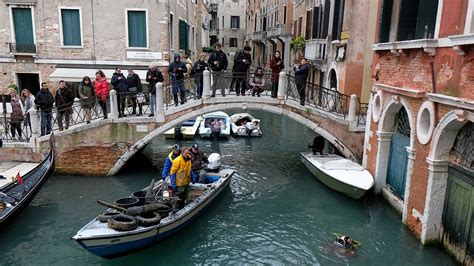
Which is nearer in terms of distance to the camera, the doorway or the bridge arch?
the bridge arch

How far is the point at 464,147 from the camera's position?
6.48 meters

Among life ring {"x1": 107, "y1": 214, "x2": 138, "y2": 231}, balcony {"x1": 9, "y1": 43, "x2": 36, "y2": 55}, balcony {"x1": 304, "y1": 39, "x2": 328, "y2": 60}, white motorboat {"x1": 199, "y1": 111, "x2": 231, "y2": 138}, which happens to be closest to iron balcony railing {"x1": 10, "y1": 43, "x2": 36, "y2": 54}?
balcony {"x1": 9, "y1": 43, "x2": 36, "y2": 55}

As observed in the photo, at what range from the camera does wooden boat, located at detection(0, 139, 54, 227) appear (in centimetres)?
737

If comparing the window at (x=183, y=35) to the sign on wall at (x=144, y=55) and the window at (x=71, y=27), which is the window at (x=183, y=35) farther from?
the window at (x=71, y=27)

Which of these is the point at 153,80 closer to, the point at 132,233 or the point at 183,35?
the point at 132,233

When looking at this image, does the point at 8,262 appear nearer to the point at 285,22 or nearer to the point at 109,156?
the point at 109,156

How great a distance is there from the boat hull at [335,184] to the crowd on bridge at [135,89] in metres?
1.90

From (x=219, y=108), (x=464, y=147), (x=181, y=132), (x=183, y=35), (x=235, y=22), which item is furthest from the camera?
(x=235, y=22)

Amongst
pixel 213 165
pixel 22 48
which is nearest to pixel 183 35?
pixel 22 48

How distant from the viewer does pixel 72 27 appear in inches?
518

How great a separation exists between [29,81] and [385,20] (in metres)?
12.1

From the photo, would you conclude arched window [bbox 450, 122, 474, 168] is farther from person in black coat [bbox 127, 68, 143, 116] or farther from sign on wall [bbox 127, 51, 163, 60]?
sign on wall [bbox 127, 51, 163, 60]

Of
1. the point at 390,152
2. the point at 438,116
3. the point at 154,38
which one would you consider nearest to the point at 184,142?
the point at 154,38

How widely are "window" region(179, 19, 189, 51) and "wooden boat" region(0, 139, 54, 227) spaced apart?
332 inches
